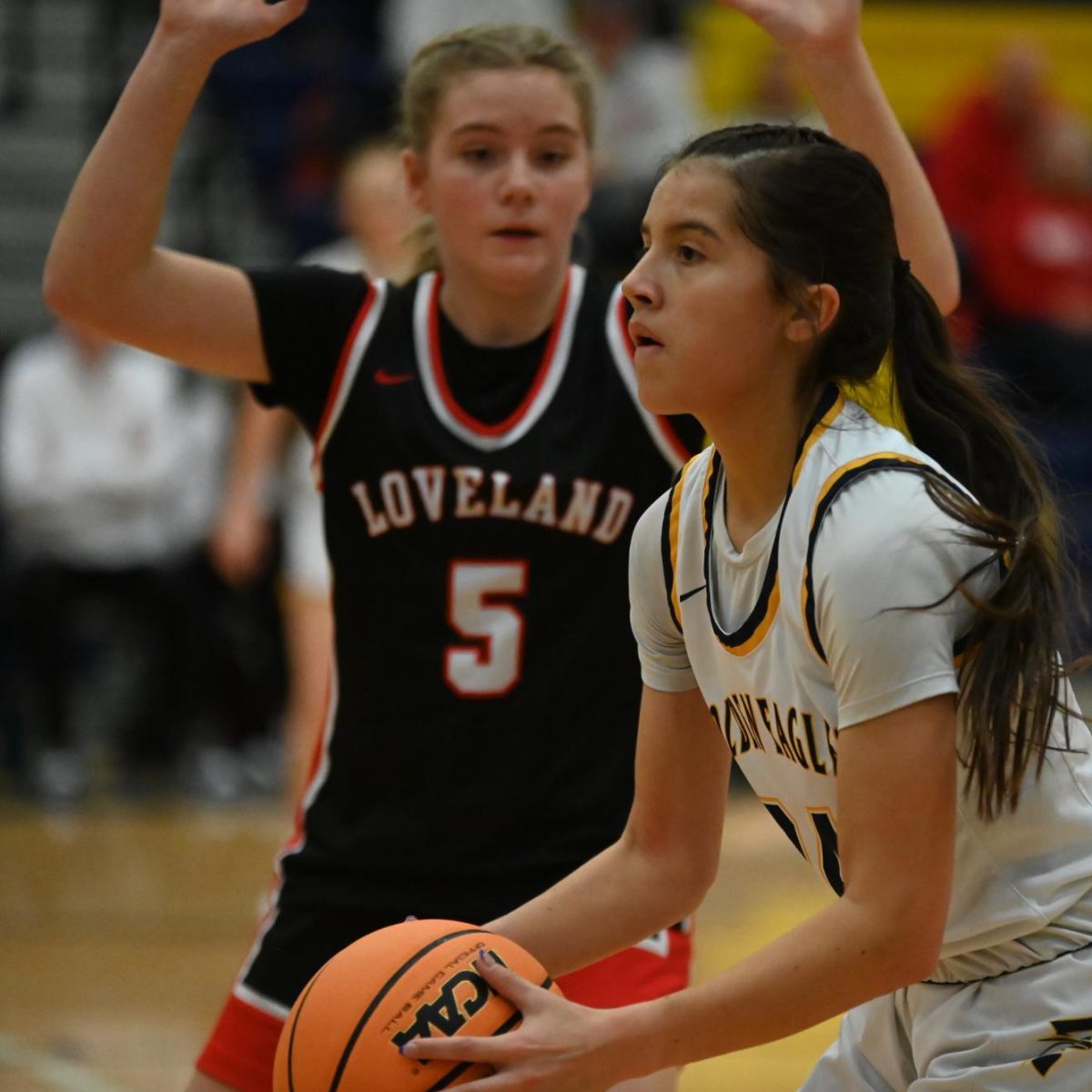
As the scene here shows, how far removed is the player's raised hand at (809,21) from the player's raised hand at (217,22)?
2.36ft

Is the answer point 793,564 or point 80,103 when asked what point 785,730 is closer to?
point 793,564

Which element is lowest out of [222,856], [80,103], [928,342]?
[222,856]

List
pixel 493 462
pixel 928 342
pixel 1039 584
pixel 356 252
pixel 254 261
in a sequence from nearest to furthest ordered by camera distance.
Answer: pixel 1039 584 < pixel 928 342 < pixel 493 462 < pixel 356 252 < pixel 254 261

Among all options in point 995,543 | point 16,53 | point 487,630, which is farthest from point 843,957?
point 16,53

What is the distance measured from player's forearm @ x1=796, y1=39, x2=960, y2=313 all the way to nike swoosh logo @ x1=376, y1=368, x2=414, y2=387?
0.84m

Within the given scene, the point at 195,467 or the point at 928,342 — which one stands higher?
the point at 928,342

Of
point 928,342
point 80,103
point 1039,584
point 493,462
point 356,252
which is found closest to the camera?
point 1039,584

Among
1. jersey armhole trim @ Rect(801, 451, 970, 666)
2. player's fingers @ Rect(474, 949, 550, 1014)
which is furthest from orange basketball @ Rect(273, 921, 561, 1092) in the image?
jersey armhole trim @ Rect(801, 451, 970, 666)

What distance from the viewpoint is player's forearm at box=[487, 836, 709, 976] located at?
2.70 metres

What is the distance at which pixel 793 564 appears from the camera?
2.35m

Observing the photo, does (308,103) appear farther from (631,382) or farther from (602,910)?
(602,910)

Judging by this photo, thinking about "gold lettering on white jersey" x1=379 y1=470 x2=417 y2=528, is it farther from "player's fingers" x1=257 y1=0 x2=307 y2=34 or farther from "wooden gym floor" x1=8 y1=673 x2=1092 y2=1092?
"wooden gym floor" x1=8 y1=673 x2=1092 y2=1092

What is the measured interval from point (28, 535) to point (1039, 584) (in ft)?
22.4

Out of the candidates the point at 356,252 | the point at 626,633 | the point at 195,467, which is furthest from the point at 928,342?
the point at 195,467
